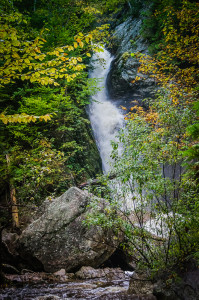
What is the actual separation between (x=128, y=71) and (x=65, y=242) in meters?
16.7

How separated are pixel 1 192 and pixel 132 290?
7553mm

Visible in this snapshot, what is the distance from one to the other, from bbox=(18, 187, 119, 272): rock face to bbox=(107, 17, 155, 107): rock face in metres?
13.7

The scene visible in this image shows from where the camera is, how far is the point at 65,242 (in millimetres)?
6379

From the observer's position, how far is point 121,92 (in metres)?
19.2

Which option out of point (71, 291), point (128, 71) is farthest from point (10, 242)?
point (128, 71)

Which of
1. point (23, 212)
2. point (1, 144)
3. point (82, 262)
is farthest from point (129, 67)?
point (82, 262)

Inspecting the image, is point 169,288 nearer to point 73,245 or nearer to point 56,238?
point 73,245

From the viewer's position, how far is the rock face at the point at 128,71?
17484 millimetres

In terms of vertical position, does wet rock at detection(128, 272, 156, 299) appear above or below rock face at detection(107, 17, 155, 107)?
below

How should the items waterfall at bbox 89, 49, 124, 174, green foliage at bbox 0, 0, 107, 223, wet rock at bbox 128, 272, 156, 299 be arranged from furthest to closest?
1. waterfall at bbox 89, 49, 124, 174
2. green foliage at bbox 0, 0, 107, 223
3. wet rock at bbox 128, 272, 156, 299

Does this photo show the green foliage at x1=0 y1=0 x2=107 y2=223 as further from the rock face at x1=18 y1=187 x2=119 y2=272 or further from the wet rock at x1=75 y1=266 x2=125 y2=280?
the wet rock at x1=75 y1=266 x2=125 y2=280

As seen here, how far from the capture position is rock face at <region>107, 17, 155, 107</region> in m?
17.5

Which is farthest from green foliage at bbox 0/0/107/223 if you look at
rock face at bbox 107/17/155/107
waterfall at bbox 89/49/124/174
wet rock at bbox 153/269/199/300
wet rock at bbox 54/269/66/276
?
rock face at bbox 107/17/155/107

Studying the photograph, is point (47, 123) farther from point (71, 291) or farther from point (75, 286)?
point (71, 291)
